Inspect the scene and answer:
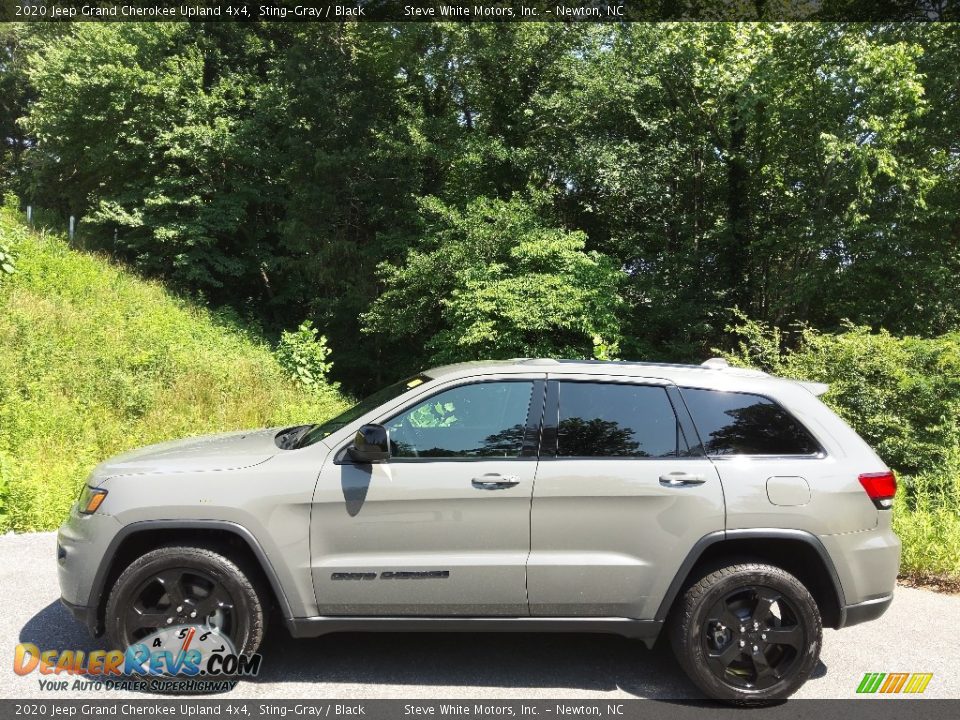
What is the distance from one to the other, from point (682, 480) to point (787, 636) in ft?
3.18

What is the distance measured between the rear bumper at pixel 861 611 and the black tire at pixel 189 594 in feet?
10.0

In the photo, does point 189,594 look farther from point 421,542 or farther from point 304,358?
point 304,358

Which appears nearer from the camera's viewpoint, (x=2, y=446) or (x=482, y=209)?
(x=2, y=446)

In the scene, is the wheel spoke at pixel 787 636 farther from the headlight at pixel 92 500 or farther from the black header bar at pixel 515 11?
the black header bar at pixel 515 11

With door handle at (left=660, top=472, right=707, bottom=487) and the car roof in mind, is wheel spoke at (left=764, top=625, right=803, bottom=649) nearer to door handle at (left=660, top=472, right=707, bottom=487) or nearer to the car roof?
door handle at (left=660, top=472, right=707, bottom=487)

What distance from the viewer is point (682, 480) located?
376cm

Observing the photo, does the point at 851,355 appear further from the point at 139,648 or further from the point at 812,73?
the point at 812,73

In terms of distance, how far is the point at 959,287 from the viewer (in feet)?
51.5

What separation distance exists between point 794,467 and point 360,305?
17.7 metres

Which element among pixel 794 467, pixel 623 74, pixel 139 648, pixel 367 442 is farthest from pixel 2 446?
pixel 623 74

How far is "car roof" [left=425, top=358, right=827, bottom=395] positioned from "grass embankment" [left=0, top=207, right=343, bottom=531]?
4869mm

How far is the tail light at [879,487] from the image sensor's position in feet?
12.6

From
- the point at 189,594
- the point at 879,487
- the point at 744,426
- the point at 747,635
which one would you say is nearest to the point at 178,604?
the point at 189,594

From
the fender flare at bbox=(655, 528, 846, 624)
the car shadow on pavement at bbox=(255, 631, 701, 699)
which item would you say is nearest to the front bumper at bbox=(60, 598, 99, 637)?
the car shadow on pavement at bbox=(255, 631, 701, 699)
